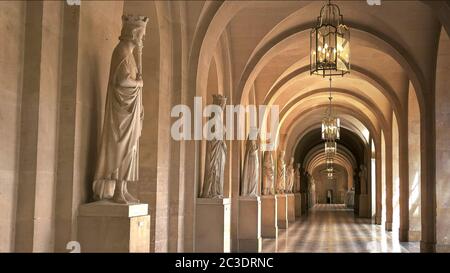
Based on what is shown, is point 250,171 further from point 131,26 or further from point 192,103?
point 131,26

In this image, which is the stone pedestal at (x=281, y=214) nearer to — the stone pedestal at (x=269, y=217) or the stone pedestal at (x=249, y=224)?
the stone pedestal at (x=269, y=217)

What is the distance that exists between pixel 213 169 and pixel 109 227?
16.0ft

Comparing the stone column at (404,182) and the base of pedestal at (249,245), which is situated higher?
the stone column at (404,182)

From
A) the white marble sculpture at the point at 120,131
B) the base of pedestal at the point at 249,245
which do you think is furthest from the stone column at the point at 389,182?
the white marble sculpture at the point at 120,131

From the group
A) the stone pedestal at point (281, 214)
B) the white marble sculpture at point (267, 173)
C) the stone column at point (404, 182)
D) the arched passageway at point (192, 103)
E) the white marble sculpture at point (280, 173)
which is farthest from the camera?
the white marble sculpture at point (280, 173)

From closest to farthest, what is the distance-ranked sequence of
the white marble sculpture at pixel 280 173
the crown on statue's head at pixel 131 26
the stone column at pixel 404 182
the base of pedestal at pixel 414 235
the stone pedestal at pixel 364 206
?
the crown on statue's head at pixel 131 26 → the base of pedestal at pixel 414 235 → the stone column at pixel 404 182 → the white marble sculpture at pixel 280 173 → the stone pedestal at pixel 364 206

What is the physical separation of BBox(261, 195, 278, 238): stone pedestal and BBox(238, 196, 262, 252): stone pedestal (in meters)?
3.69

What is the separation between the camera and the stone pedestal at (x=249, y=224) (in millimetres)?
14422

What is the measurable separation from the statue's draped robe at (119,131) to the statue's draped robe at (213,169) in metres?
4.38

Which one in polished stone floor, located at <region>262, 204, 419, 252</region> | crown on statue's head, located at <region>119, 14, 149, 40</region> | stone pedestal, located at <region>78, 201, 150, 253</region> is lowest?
polished stone floor, located at <region>262, 204, 419, 252</region>

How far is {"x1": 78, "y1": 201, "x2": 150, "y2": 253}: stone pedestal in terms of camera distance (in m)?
5.85

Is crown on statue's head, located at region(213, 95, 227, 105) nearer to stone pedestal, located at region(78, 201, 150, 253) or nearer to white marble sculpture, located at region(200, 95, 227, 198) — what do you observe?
white marble sculpture, located at region(200, 95, 227, 198)

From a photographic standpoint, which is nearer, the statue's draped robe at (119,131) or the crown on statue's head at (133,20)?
the statue's draped robe at (119,131)

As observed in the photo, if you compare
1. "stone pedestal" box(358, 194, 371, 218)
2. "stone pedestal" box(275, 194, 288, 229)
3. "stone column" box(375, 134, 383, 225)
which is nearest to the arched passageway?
"stone pedestal" box(275, 194, 288, 229)
